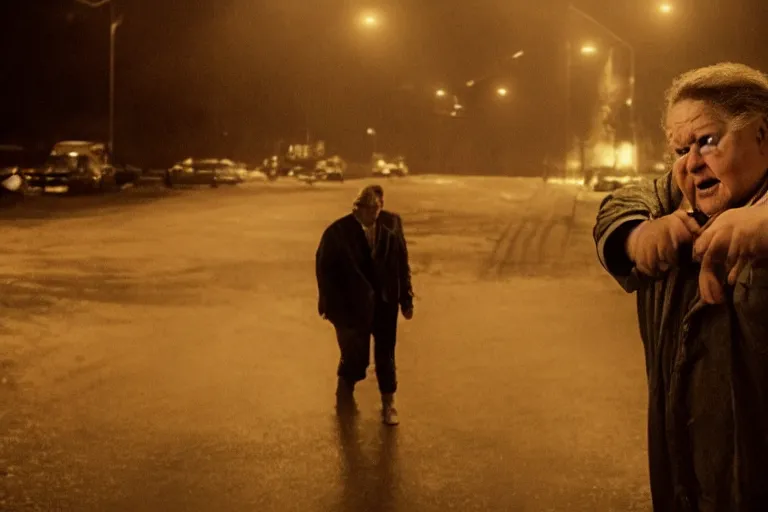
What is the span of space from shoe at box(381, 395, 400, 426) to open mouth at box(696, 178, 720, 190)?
5.17m

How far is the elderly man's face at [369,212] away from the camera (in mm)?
7199

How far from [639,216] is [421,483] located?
152 inches

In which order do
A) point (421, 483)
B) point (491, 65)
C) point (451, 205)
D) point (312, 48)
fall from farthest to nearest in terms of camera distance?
point (491, 65)
point (312, 48)
point (451, 205)
point (421, 483)

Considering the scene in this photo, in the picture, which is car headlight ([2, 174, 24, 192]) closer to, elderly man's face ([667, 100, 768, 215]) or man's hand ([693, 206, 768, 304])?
elderly man's face ([667, 100, 768, 215])

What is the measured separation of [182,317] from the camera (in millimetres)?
11367

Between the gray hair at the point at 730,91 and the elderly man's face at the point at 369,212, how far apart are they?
5.15 m

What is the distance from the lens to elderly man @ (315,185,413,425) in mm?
7184

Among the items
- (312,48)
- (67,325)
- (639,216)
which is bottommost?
(67,325)

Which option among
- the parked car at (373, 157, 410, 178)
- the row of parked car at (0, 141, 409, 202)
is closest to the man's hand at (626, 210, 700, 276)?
the row of parked car at (0, 141, 409, 202)

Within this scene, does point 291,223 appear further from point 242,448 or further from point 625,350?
point 242,448

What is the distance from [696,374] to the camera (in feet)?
6.61

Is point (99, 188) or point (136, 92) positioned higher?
point (136, 92)

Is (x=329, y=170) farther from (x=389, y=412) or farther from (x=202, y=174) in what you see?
(x=389, y=412)

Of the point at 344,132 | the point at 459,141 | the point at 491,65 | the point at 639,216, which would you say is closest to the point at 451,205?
the point at 639,216
